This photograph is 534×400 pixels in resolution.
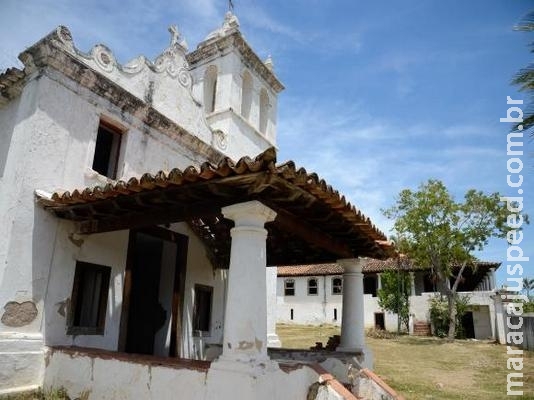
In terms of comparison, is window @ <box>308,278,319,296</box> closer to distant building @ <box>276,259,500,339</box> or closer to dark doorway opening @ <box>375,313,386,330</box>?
distant building @ <box>276,259,500,339</box>

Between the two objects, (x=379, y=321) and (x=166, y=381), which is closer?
(x=166, y=381)

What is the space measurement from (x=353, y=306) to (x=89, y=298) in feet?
15.1

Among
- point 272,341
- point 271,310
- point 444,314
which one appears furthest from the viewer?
point 444,314

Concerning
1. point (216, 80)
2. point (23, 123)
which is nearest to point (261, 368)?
point (23, 123)

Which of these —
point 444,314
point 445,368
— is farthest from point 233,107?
point 444,314

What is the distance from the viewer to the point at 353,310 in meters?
7.47

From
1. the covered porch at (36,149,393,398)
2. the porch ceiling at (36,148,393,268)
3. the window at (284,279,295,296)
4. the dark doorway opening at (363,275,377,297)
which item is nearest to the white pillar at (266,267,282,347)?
the covered porch at (36,149,393,398)

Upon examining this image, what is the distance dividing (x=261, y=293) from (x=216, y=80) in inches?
389

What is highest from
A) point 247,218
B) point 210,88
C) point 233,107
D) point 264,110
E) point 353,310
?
point 210,88

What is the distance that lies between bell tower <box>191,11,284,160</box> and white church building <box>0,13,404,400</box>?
1.50m

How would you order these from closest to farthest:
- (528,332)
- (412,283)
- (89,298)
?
(89,298) → (528,332) → (412,283)

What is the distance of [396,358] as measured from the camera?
53.4ft

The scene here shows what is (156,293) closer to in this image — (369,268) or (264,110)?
(264,110)

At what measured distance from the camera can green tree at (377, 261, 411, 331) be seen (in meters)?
27.5
